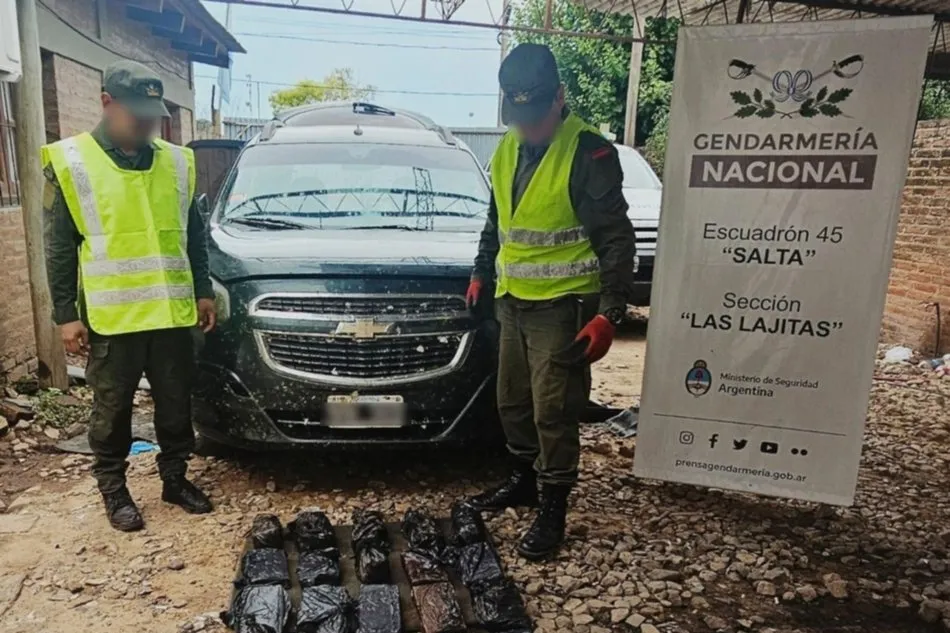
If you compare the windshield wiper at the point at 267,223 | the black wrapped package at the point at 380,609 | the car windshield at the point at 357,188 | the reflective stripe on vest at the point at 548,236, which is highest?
the car windshield at the point at 357,188

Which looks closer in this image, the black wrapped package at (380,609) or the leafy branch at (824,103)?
the black wrapped package at (380,609)

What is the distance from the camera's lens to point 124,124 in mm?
3006

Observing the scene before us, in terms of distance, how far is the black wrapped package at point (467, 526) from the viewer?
3.04 m

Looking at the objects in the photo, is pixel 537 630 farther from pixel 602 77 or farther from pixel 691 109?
pixel 602 77

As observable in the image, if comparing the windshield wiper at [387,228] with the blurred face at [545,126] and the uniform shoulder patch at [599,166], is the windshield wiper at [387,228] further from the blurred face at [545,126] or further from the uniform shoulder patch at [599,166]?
the uniform shoulder patch at [599,166]

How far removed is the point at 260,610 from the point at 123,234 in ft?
5.42

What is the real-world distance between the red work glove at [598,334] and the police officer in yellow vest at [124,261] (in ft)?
5.70

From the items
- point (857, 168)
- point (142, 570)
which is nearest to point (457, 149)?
point (857, 168)

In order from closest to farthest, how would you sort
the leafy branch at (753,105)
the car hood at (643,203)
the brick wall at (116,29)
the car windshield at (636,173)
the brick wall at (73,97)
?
the leafy branch at (753,105) < the brick wall at (73,97) < the brick wall at (116,29) < the car hood at (643,203) < the car windshield at (636,173)

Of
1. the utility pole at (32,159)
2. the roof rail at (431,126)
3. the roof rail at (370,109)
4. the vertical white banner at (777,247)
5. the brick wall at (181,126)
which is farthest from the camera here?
the brick wall at (181,126)

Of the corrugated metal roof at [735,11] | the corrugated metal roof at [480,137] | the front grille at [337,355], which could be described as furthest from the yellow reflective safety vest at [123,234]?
the corrugated metal roof at [480,137]

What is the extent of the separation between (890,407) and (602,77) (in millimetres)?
11599

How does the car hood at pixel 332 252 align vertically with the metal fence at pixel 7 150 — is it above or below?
below

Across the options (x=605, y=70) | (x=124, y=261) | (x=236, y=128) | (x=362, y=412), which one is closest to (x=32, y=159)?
(x=124, y=261)
